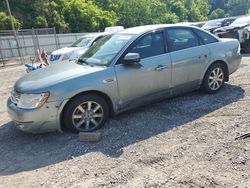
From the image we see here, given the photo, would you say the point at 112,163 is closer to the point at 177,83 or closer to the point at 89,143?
the point at 89,143

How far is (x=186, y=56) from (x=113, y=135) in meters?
2.14

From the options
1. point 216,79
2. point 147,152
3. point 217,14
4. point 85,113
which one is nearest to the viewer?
point 147,152

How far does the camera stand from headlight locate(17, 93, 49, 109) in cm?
441

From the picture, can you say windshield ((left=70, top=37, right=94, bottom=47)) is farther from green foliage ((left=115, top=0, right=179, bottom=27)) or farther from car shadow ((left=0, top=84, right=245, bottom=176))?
green foliage ((left=115, top=0, right=179, bottom=27))

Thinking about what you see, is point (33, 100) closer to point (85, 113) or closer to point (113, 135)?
point (85, 113)

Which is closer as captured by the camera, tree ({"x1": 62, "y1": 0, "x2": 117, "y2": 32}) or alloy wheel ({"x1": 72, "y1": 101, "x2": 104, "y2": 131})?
alloy wheel ({"x1": 72, "y1": 101, "x2": 104, "y2": 131})

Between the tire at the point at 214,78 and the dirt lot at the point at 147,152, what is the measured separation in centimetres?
51

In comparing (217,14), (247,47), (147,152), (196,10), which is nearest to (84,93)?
(147,152)

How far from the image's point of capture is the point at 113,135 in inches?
183

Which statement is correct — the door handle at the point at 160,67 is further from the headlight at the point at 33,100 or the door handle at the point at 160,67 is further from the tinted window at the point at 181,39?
the headlight at the point at 33,100

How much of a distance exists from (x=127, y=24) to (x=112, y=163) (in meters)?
48.9

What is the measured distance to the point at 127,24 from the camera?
5100cm

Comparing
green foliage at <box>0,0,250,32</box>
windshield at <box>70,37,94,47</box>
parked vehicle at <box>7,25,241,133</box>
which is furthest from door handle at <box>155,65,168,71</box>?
green foliage at <box>0,0,250,32</box>

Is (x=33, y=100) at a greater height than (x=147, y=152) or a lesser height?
greater
